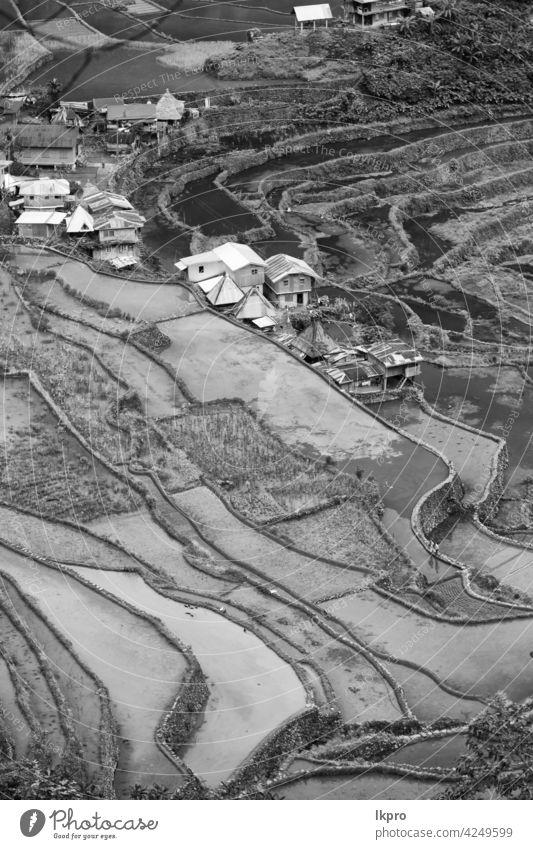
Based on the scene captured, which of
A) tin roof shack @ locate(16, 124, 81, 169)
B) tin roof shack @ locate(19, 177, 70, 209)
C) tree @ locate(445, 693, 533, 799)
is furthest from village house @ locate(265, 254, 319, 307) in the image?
tree @ locate(445, 693, 533, 799)

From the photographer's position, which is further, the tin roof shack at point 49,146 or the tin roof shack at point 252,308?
the tin roof shack at point 49,146

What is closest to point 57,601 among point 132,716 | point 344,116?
point 132,716

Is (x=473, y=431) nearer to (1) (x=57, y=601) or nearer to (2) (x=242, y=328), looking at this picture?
(2) (x=242, y=328)

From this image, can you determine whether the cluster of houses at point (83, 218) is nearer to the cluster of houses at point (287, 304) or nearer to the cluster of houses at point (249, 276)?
the cluster of houses at point (249, 276)

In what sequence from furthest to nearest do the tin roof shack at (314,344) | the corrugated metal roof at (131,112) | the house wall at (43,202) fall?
the corrugated metal roof at (131,112) → the house wall at (43,202) → the tin roof shack at (314,344)

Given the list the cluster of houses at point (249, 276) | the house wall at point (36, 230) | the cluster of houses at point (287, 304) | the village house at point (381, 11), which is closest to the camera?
the cluster of houses at point (287, 304)

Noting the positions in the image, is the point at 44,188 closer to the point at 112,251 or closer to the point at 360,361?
the point at 112,251

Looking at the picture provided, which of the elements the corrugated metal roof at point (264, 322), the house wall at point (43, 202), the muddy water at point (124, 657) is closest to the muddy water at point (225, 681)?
the muddy water at point (124, 657)
